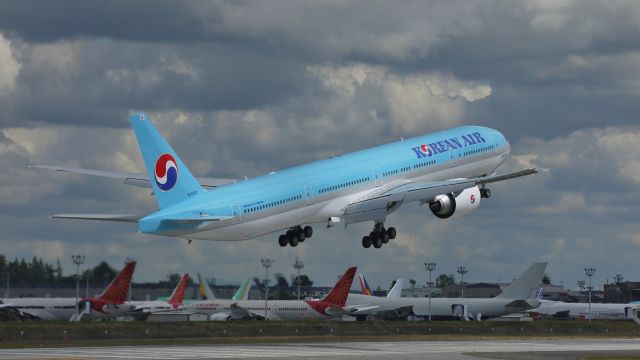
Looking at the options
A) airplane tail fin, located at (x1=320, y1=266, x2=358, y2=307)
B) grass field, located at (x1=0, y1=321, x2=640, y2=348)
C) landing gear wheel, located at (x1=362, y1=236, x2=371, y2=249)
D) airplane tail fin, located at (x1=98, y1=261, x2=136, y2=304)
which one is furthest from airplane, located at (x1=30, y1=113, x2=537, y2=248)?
airplane tail fin, located at (x1=98, y1=261, x2=136, y2=304)

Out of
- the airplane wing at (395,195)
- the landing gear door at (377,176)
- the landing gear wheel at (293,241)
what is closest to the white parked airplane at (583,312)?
the airplane wing at (395,195)

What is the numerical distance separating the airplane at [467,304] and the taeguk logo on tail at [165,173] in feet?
281

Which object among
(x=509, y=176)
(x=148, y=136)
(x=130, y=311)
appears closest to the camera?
(x=148, y=136)

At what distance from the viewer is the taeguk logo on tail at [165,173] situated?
267 ft

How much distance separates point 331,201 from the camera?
300ft

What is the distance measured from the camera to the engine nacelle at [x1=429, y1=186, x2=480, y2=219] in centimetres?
9869

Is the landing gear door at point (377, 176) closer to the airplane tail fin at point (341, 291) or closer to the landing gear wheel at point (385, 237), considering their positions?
the landing gear wheel at point (385, 237)

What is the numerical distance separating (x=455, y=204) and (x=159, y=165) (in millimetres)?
27341

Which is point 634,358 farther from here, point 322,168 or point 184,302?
point 184,302

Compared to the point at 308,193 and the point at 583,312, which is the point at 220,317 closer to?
the point at 583,312

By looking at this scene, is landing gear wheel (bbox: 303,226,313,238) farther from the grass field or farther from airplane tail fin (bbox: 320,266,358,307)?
airplane tail fin (bbox: 320,266,358,307)

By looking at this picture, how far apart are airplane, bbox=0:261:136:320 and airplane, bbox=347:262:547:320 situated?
31.2 metres

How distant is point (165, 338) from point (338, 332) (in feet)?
68.3

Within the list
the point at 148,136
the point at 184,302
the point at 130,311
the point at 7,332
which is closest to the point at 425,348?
the point at 148,136
